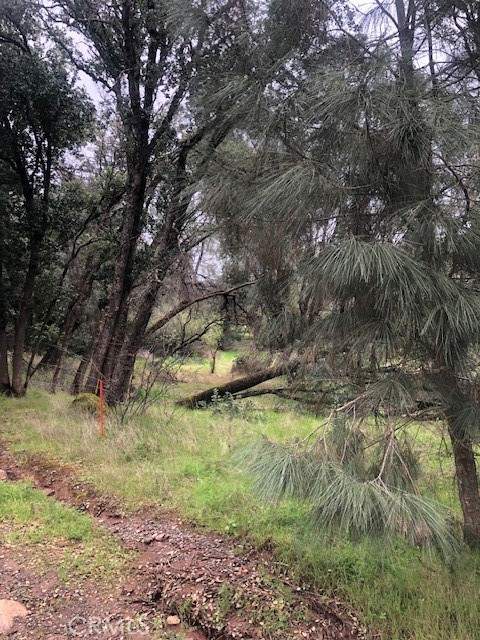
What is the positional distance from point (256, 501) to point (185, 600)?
99 centimetres

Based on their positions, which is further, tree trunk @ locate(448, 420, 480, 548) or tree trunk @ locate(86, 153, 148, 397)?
tree trunk @ locate(86, 153, 148, 397)

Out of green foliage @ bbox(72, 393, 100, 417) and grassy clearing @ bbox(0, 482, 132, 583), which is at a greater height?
green foliage @ bbox(72, 393, 100, 417)

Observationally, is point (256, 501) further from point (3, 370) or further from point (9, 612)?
point (3, 370)

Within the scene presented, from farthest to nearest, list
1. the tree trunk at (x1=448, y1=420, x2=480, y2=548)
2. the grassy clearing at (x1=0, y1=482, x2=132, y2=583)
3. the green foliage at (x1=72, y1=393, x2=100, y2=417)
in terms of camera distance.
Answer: the green foliage at (x1=72, y1=393, x2=100, y2=417)
the grassy clearing at (x1=0, y1=482, x2=132, y2=583)
the tree trunk at (x1=448, y1=420, x2=480, y2=548)

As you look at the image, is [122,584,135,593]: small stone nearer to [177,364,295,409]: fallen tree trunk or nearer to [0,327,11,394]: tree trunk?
[177,364,295,409]: fallen tree trunk

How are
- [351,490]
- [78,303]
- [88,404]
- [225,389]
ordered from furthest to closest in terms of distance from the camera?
1. [78,303]
2. [225,389]
3. [88,404]
4. [351,490]

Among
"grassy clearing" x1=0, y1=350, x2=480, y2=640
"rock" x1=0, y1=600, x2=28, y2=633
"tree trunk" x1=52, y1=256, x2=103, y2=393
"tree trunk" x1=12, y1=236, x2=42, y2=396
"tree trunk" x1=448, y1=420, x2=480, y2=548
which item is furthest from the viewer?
"tree trunk" x1=52, y1=256, x2=103, y2=393

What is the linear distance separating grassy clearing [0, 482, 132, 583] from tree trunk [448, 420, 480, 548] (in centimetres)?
241

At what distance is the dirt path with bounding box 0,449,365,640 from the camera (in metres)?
2.45

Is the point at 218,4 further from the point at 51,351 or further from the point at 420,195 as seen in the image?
the point at 51,351

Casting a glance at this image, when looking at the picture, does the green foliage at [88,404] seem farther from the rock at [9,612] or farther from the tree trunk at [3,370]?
the rock at [9,612]

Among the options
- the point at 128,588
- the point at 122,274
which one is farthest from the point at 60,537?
the point at 122,274

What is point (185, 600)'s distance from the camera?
8.83 ft

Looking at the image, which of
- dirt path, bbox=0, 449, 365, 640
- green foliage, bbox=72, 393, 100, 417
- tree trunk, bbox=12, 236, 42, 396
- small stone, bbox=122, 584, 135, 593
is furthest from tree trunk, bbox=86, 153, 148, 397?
small stone, bbox=122, 584, 135, 593
